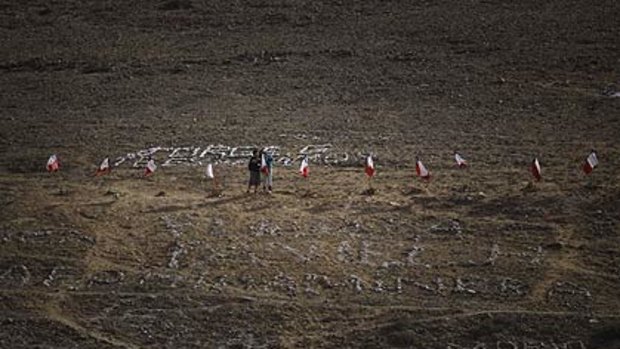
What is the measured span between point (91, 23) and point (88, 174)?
17.6 m

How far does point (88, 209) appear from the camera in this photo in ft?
72.1

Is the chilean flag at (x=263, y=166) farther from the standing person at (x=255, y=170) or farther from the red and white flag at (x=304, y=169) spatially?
the red and white flag at (x=304, y=169)

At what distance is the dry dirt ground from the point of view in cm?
1709

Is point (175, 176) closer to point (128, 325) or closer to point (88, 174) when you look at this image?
point (88, 174)

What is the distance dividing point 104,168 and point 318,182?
5003 millimetres

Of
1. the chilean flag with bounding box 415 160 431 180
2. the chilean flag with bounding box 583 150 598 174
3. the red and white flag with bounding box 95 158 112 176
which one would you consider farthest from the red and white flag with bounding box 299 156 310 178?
the chilean flag with bounding box 583 150 598 174

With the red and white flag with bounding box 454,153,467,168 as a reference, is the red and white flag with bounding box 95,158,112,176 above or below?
below

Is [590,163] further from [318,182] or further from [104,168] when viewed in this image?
[104,168]

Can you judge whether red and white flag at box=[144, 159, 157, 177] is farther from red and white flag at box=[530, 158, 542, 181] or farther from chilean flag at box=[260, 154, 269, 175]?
red and white flag at box=[530, 158, 542, 181]

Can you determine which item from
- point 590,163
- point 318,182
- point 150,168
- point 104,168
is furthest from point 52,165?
point 590,163

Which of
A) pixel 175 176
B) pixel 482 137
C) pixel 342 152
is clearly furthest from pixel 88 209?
pixel 482 137

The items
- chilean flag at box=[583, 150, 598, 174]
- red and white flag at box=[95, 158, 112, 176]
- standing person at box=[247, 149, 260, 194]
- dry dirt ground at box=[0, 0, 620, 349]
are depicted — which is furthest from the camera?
red and white flag at box=[95, 158, 112, 176]

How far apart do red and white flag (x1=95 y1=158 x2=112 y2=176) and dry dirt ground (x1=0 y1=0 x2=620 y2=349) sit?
1.18 ft

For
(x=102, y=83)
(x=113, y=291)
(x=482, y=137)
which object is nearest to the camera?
(x=113, y=291)
